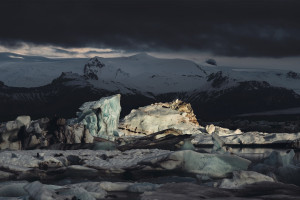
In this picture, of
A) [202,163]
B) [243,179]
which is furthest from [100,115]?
[243,179]

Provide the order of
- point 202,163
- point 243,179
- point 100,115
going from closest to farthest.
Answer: point 243,179 → point 202,163 → point 100,115

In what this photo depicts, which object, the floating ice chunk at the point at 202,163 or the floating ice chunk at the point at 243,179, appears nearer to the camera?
the floating ice chunk at the point at 243,179

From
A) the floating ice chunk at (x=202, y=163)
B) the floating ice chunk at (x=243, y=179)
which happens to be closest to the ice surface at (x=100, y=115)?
the floating ice chunk at (x=202, y=163)

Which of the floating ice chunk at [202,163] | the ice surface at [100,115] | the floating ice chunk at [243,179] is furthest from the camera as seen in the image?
the ice surface at [100,115]

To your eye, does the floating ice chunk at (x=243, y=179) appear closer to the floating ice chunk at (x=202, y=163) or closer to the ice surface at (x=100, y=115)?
the floating ice chunk at (x=202, y=163)

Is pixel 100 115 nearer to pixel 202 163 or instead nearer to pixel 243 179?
pixel 202 163

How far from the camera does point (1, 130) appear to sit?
61438mm

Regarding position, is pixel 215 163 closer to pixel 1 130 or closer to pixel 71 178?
pixel 71 178

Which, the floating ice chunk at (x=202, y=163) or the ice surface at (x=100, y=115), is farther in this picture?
the ice surface at (x=100, y=115)

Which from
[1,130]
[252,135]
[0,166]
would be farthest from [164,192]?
[252,135]

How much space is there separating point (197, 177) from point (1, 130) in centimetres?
3437

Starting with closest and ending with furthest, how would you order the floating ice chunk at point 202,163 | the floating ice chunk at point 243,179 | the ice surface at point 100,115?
the floating ice chunk at point 243,179
the floating ice chunk at point 202,163
the ice surface at point 100,115

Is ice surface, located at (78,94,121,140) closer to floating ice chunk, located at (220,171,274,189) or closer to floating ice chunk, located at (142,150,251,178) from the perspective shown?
floating ice chunk, located at (142,150,251,178)

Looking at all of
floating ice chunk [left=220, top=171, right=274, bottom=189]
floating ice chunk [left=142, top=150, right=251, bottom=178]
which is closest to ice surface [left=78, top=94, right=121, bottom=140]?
floating ice chunk [left=142, top=150, right=251, bottom=178]
